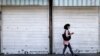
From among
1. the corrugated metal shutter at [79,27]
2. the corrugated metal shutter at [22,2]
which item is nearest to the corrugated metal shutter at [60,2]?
the corrugated metal shutter at [22,2]

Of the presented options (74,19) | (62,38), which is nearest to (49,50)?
(62,38)

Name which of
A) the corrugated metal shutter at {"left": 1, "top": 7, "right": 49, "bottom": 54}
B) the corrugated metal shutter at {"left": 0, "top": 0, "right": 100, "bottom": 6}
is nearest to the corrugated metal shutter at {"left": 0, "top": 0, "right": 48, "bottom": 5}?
the corrugated metal shutter at {"left": 0, "top": 0, "right": 100, "bottom": 6}

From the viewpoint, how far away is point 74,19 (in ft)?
58.9

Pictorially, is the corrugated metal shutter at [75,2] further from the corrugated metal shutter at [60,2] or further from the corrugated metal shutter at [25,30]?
the corrugated metal shutter at [25,30]

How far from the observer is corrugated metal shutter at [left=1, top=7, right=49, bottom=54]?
1784 centimetres

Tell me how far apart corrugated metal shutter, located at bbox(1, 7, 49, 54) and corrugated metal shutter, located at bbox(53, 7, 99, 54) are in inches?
21.5

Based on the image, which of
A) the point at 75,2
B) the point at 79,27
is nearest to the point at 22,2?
the point at 75,2

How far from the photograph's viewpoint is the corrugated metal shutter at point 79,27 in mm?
17906

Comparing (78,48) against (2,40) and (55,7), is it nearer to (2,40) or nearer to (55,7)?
(55,7)

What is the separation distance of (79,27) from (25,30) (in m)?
2.95

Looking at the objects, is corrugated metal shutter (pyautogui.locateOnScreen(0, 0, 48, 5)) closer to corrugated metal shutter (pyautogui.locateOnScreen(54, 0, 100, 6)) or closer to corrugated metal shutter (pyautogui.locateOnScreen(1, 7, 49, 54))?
corrugated metal shutter (pyautogui.locateOnScreen(1, 7, 49, 54))

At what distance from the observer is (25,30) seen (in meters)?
17.9

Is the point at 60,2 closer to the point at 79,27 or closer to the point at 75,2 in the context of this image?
the point at 75,2

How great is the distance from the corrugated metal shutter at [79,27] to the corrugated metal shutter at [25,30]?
1.79 ft
